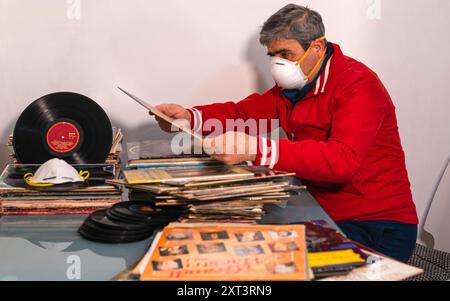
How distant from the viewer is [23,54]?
7.79ft

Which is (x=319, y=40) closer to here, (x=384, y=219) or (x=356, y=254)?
(x=384, y=219)


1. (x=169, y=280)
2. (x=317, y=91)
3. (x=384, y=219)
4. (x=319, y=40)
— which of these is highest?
(x=319, y=40)

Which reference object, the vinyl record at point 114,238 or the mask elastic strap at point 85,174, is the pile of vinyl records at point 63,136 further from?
the vinyl record at point 114,238

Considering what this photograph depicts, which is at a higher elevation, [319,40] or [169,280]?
[319,40]

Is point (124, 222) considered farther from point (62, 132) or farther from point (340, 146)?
point (340, 146)

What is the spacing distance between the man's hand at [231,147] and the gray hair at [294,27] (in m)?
0.40

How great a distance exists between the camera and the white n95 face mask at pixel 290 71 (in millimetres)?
1885

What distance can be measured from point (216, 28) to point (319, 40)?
64 centimetres

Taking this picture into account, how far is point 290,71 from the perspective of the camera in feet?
6.20

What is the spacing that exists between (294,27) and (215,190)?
65 centimetres

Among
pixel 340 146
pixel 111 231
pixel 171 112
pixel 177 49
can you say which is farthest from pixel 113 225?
pixel 177 49

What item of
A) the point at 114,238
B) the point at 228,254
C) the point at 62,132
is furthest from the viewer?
the point at 62,132

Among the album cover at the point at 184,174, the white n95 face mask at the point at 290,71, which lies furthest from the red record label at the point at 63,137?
the white n95 face mask at the point at 290,71
